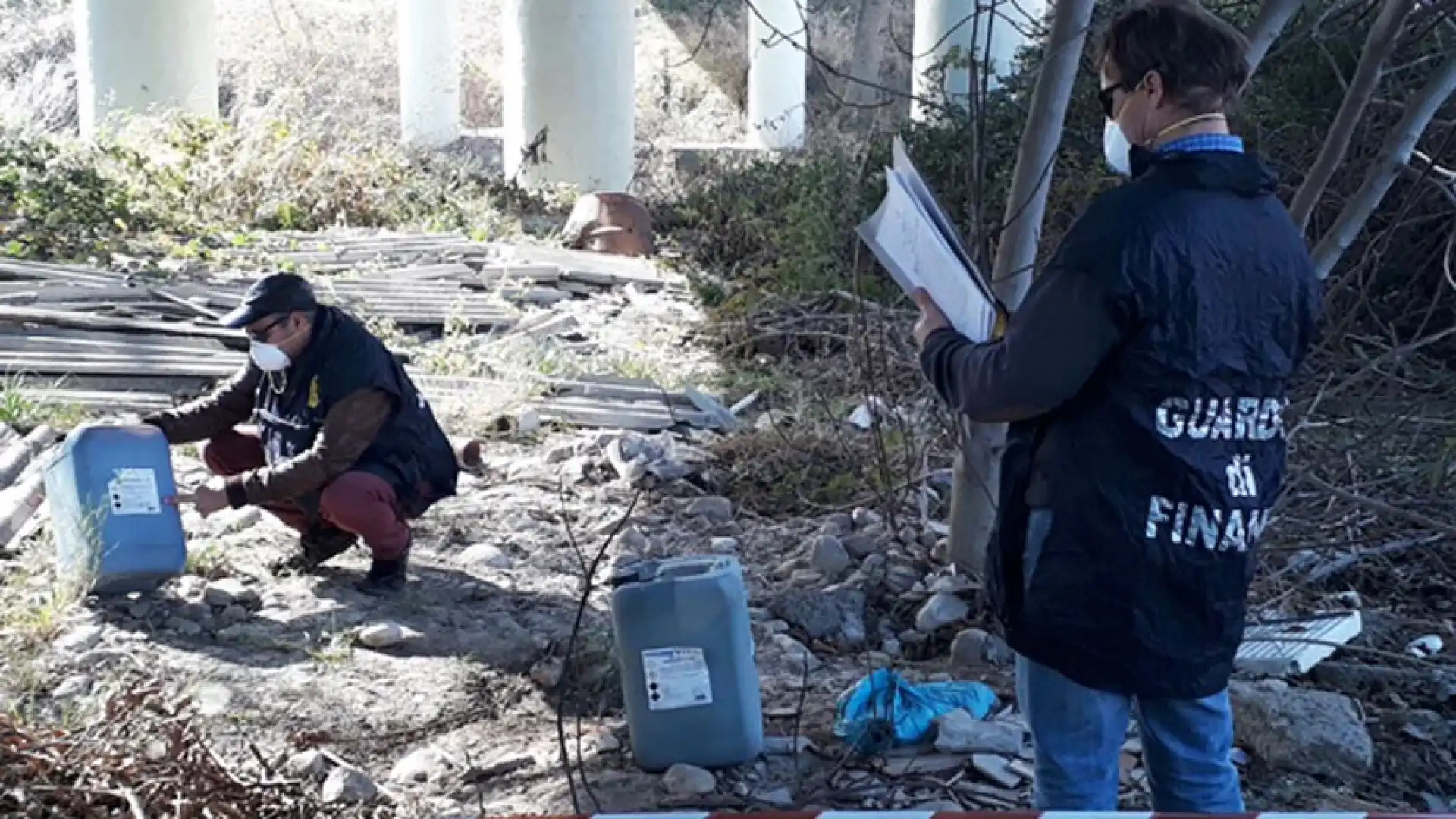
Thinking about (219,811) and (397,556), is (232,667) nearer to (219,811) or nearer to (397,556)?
(397,556)

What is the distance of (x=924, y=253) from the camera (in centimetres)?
305

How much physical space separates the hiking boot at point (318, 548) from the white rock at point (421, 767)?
1624 mm

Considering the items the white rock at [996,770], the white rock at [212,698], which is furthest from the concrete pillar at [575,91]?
the white rock at [996,770]

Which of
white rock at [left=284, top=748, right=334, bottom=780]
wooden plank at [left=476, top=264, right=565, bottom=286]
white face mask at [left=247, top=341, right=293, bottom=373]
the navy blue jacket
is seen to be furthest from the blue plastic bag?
wooden plank at [left=476, top=264, right=565, bottom=286]

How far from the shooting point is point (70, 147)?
14.4 metres

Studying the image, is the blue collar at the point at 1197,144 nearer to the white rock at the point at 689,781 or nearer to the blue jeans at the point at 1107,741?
the blue jeans at the point at 1107,741

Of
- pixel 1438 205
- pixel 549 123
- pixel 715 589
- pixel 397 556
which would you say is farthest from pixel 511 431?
pixel 549 123

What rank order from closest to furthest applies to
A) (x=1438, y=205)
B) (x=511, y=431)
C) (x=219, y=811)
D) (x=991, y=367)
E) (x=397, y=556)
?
1. (x=991, y=367)
2. (x=219, y=811)
3. (x=397, y=556)
4. (x=511, y=431)
5. (x=1438, y=205)

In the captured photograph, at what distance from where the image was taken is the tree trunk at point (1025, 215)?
199 inches

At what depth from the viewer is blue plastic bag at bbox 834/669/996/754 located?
443cm

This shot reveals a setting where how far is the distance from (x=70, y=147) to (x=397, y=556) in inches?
397

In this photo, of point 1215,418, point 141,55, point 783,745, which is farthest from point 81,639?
point 141,55

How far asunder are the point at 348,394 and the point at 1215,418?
3518mm

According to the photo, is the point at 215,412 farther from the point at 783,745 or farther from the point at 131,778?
the point at 783,745
